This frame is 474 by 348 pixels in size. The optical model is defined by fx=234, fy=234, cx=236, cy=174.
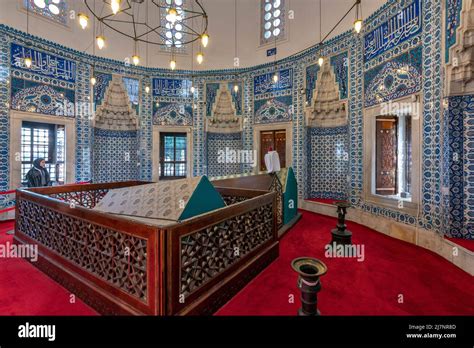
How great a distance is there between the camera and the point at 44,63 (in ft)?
24.0

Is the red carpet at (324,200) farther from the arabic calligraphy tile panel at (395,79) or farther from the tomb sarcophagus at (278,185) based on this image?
the arabic calligraphy tile panel at (395,79)

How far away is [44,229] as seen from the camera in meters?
3.71

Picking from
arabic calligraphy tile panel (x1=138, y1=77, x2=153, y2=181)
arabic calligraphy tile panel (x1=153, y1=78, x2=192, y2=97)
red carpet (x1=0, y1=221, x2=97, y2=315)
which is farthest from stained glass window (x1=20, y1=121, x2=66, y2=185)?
red carpet (x1=0, y1=221, x2=97, y2=315)

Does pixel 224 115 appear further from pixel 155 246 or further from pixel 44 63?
pixel 155 246

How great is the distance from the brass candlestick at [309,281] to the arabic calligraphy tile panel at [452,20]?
15.2 ft

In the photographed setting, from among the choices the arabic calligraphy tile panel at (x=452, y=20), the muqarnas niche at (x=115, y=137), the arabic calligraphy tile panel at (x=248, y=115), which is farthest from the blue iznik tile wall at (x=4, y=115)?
the arabic calligraphy tile panel at (x=452, y=20)

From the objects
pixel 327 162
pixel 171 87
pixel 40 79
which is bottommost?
pixel 327 162

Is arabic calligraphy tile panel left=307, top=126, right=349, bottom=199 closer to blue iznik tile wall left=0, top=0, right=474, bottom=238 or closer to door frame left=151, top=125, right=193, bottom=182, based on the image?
blue iznik tile wall left=0, top=0, right=474, bottom=238

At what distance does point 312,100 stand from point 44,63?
8.65 m

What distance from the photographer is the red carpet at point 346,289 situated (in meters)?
2.72

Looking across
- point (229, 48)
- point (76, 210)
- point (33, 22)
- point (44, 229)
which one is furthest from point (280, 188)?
point (33, 22)

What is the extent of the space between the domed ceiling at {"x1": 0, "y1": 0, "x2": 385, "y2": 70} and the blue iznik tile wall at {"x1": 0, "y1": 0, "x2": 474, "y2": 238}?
0.33m

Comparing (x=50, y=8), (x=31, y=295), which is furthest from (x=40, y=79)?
(x=31, y=295)

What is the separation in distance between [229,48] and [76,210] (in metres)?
8.99
